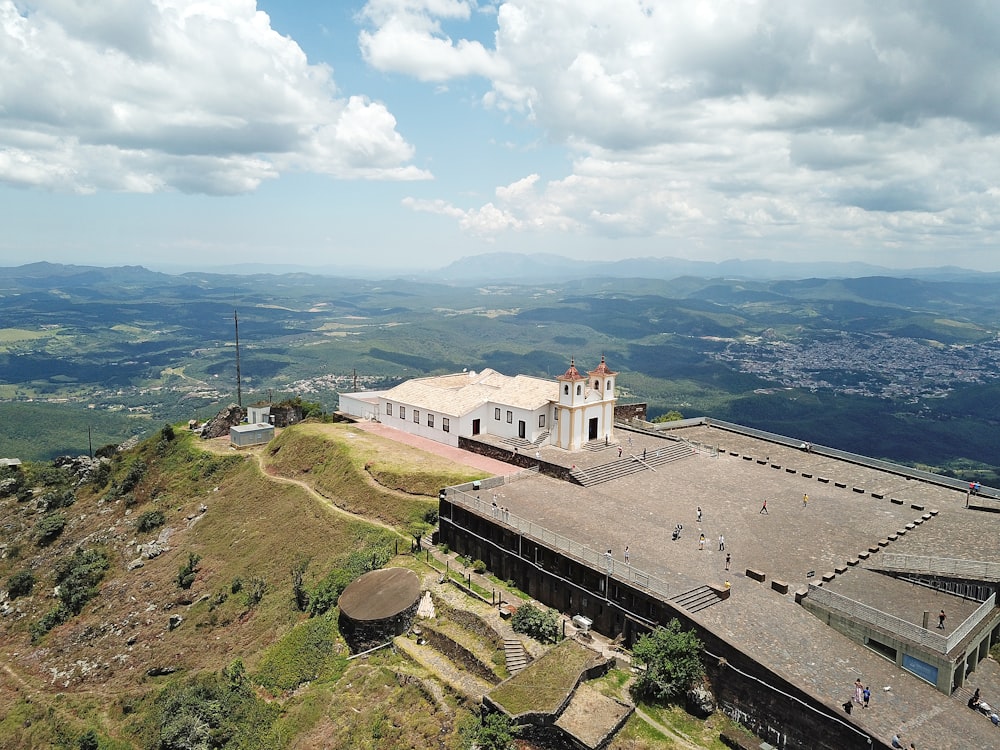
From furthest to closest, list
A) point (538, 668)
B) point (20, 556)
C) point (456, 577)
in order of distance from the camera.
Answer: point (20, 556) → point (456, 577) → point (538, 668)

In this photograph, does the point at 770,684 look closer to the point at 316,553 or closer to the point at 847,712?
the point at 847,712

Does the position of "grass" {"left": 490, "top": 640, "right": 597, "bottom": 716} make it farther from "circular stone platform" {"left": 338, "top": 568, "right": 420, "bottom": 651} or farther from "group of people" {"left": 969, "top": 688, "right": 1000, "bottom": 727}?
"group of people" {"left": 969, "top": 688, "right": 1000, "bottom": 727}

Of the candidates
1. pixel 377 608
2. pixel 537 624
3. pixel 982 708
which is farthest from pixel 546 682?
pixel 982 708

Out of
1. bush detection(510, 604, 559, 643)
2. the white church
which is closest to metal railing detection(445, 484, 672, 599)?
bush detection(510, 604, 559, 643)

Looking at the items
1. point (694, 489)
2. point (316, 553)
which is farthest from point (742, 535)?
point (316, 553)

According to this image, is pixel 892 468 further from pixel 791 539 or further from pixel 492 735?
pixel 492 735
